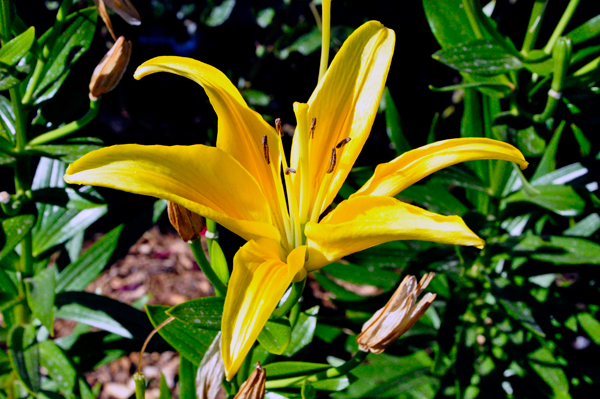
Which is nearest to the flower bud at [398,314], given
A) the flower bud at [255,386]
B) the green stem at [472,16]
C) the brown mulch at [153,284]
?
the flower bud at [255,386]

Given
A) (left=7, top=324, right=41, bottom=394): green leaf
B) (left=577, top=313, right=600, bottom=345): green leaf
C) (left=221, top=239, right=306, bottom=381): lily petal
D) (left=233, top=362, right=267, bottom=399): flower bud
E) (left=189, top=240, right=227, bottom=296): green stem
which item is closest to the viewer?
(left=221, top=239, right=306, bottom=381): lily petal

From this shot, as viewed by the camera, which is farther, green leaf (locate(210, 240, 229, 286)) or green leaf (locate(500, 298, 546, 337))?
green leaf (locate(500, 298, 546, 337))

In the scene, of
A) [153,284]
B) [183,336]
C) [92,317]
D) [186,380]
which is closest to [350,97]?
[183,336]

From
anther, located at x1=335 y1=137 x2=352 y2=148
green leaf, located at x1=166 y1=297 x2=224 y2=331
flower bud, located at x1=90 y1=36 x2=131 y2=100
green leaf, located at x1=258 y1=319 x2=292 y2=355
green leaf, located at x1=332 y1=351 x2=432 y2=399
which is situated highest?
flower bud, located at x1=90 y1=36 x2=131 y2=100

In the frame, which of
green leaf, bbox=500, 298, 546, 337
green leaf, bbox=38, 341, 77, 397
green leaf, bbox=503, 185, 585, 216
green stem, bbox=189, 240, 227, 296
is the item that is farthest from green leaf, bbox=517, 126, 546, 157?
green leaf, bbox=38, 341, 77, 397

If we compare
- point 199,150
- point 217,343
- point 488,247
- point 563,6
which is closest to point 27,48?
point 199,150

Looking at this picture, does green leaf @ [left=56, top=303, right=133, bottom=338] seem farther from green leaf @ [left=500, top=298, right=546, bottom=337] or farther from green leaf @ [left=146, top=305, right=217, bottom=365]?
green leaf @ [left=500, top=298, right=546, bottom=337]

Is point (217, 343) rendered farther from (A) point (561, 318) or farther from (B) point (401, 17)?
(B) point (401, 17)

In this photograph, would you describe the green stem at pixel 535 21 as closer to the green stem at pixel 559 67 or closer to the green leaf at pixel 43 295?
the green stem at pixel 559 67
